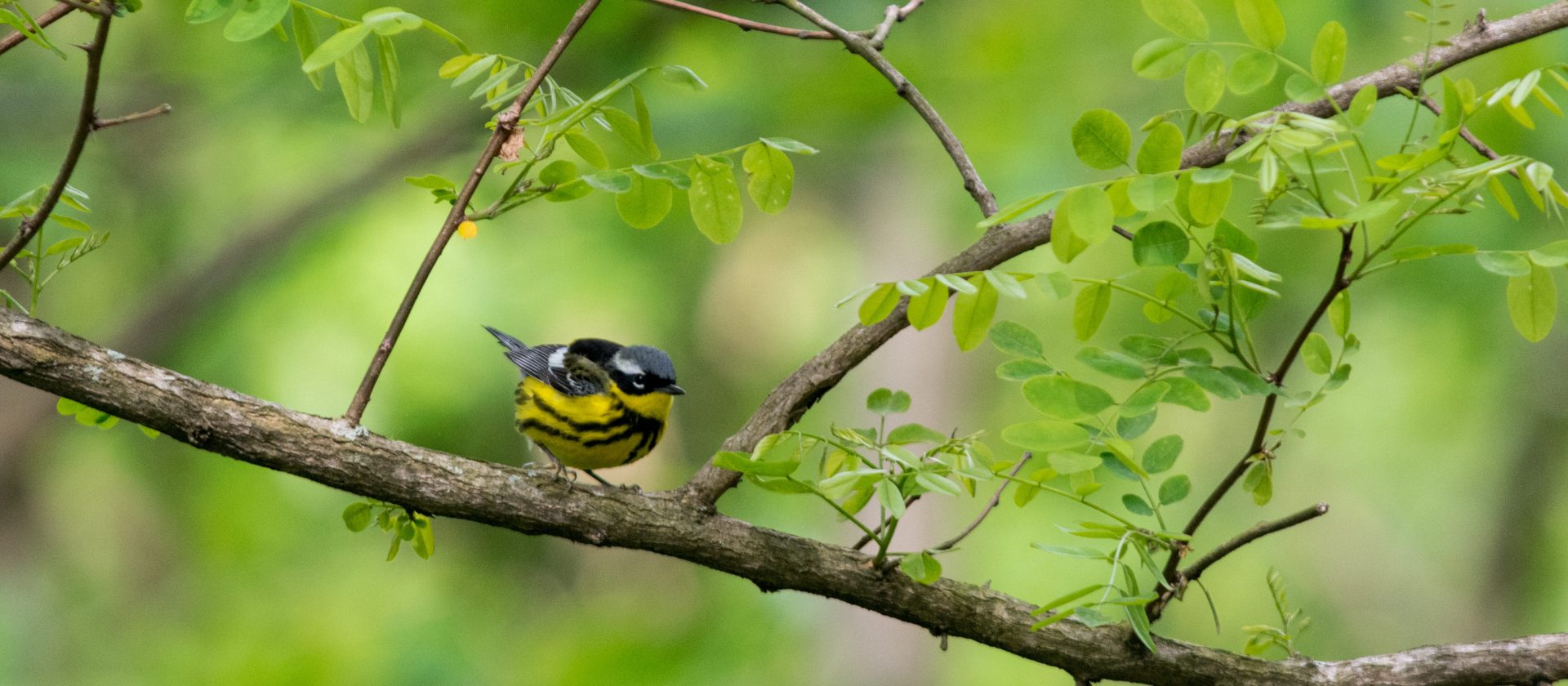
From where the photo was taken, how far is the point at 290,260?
788 centimetres

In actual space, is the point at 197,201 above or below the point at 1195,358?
below

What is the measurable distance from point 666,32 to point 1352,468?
734 centimetres

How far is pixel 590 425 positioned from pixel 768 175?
1.75 metres

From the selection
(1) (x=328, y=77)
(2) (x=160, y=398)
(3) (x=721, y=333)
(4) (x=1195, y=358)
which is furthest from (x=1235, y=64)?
(3) (x=721, y=333)

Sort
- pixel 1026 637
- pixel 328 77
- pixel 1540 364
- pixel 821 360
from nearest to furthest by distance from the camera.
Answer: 1. pixel 1026 637
2. pixel 821 360
3. pixel 328 77
4. pixel 1540 364

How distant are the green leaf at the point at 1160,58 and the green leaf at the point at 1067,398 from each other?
1.64 ft

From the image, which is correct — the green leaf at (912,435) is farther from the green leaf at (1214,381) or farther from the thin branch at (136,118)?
the thin branch at (136,118)

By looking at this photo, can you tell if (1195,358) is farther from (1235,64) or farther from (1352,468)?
(1352,468)

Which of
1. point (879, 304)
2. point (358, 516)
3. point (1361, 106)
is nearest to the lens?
point (1361, 106)

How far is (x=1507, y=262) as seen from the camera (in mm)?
1829

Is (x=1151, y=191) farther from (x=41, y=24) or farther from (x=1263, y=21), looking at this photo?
(x=41, y=24)

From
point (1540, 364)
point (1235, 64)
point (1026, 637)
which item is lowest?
point (1026, 637)

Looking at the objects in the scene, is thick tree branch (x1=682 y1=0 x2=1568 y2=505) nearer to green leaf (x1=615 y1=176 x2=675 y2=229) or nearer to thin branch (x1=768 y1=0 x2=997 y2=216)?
thin branch (x1=768 y1=0 x2=997 y2=216)

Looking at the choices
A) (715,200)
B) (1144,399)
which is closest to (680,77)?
(715,200)
